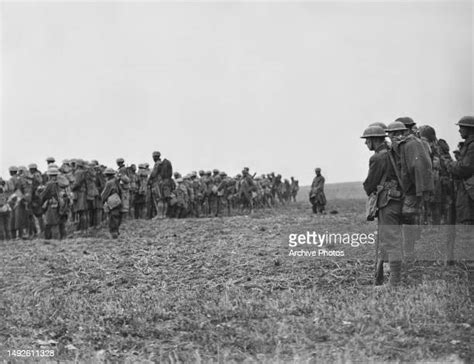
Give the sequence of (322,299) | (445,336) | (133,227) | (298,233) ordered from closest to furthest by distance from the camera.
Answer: (445,336)
(322,299)
(298,233)
(133,227)

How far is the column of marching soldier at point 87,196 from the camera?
15578 mm

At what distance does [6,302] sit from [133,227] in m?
7.78

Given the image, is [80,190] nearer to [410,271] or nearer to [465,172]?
[410,271]

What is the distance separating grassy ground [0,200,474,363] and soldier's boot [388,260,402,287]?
11.5 inches

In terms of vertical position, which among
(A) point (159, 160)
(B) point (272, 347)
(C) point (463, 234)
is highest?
(A) point (159, 160)

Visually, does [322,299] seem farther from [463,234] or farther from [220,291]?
[463,234]

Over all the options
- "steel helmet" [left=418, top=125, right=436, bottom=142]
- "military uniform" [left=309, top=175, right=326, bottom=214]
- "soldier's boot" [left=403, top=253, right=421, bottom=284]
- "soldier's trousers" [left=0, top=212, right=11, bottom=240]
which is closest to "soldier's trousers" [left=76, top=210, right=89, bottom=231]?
"soldier's trousers" [left=0, top=212, right=11, bottom=240]

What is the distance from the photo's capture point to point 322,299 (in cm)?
771

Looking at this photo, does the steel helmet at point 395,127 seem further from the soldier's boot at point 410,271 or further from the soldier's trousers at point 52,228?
the soldier's trousers at point 52,228

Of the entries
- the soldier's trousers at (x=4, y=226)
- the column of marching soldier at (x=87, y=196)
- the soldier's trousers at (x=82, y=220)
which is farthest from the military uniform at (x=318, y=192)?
the soldier's trousers at (x=4, y=226)

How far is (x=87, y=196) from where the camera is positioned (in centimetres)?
1741

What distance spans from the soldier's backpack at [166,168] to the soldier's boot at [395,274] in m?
12.0

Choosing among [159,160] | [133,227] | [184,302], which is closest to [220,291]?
[184,302]

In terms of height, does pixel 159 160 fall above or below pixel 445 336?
above
